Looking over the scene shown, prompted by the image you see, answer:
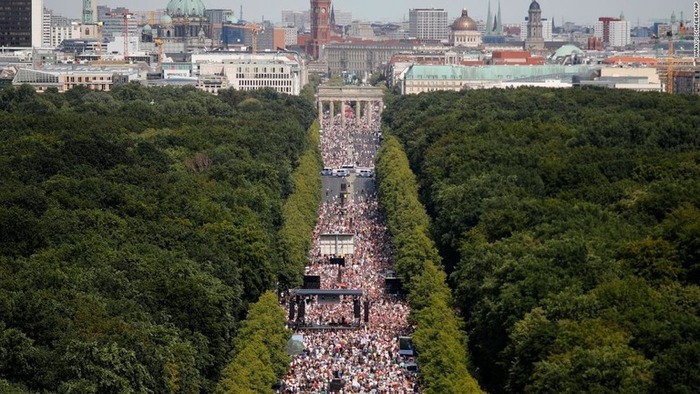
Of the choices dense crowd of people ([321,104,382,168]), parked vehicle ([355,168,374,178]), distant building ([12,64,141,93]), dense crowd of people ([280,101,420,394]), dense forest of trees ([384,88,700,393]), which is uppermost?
distant building ([12,64,141,93])

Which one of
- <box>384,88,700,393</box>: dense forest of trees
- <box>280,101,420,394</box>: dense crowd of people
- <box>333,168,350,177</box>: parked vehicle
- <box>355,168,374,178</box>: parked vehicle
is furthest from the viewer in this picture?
<box>355,168,374,178</box>: parked vehicle

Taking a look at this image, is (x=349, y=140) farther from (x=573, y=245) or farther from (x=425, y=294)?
(x=573, y=245)

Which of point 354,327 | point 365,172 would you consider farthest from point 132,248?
point 365,172

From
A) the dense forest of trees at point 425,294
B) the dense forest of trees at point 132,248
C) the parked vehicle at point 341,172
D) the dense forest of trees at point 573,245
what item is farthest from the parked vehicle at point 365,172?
the dense forest of trees at point 425,294

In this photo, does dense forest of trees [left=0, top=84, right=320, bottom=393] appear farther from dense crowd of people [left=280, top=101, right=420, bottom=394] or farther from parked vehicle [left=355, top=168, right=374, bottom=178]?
parked vehicle [left=355, top=168, right=374, bottom=178]

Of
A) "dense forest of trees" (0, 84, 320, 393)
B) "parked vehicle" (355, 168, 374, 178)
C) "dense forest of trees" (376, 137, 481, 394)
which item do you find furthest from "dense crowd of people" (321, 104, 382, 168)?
"dense forest of trees" (376, 137, 481, 394)

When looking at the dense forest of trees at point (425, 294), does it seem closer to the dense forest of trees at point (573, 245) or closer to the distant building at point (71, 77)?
the dense forest of trees at point (573, 245)

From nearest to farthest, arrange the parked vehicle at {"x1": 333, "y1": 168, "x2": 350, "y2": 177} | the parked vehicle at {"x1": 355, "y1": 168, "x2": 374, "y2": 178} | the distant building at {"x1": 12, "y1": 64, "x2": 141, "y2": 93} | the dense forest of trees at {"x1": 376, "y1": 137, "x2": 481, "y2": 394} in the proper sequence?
the dense forest of trees at {"x1": 376, "y1": 137, "x2": 481, "y2": 394} → the parked vehicle at {"x1": 333, "y1": 168, "x2": 350, "y2": 177} → the parked vehicle at {"x1": 355, "y1": 168, "x2": 374, "y2": 178} → the distant building at {"x1": 12, "y1": 64, "x2": 141, "y2": 93}

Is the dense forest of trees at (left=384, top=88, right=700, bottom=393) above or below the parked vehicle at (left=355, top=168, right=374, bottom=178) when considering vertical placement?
above
